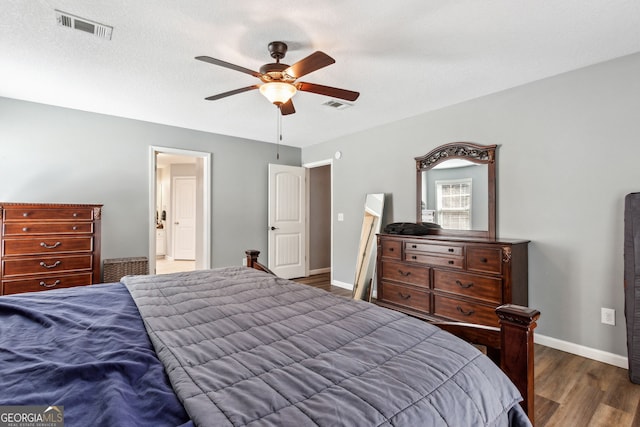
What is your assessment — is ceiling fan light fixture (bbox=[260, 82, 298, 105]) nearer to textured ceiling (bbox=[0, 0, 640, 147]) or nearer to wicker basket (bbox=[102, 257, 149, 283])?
textured ceiling (bbox=[0, 0, 640, 147])

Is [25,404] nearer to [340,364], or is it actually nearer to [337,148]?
[340,364]

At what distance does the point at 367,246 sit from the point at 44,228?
12.3ft

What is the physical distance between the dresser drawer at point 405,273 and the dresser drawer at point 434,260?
9 centimetres

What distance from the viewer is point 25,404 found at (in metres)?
0.76

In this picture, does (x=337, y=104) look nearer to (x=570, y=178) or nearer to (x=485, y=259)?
(x=485, y=259)

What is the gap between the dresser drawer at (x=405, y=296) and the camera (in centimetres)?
338

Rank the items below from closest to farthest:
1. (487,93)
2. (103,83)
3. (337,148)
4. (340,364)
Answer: (340,364) → (103,83) → (487,93) → (337,148)

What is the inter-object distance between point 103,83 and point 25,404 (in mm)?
3221

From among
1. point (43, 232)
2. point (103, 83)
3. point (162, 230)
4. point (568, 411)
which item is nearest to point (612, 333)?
point (568, 411)

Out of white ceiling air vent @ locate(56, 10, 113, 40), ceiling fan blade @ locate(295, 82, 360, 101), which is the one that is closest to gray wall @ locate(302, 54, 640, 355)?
ceiling fan blade @ locate(295, 82, 360, 101)

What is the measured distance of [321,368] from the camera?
933 millimetres

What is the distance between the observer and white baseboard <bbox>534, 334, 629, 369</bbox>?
2.51 meters

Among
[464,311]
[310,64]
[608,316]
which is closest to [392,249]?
[464,311]

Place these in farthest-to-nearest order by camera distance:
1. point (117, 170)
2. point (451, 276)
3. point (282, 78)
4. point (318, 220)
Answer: point (318, 220), point (117, 170), point (451, 276), point (282, 78)
